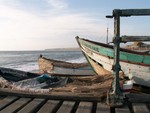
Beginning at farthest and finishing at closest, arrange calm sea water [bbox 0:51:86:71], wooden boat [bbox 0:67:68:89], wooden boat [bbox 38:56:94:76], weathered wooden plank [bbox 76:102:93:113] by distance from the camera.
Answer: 1. calm sea water [bbox 0:51:86:71]
2. wooden boat [bbox 38:56:94:76]
3. wooden boat [bbox 0:67:68:89]
4. weathered wooden plank [bbox 76:102:93:113]

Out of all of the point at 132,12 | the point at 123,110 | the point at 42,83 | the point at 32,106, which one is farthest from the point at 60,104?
the point at 42,83

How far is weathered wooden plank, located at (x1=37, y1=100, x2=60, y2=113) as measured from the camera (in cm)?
445

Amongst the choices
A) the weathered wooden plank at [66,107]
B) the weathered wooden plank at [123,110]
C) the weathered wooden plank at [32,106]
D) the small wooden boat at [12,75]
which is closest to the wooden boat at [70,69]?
the small wooden boat at [12,75]

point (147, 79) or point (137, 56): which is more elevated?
point (137, 56)

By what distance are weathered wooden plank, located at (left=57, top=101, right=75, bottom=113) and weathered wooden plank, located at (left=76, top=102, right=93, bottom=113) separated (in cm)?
14

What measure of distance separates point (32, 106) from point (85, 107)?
2.74ft

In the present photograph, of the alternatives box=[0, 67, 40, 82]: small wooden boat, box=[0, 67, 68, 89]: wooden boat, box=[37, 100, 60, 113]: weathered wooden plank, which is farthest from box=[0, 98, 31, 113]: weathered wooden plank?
box=[0, 67, 40, 82]: small wooden boat

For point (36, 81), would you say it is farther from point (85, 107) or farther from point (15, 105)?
point (85, 107)

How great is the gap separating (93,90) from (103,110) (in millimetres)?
1277

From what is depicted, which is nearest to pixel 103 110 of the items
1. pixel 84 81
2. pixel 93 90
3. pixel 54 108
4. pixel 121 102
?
pixel 121 102

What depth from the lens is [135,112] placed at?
4.32 meters

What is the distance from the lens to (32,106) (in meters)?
4.64

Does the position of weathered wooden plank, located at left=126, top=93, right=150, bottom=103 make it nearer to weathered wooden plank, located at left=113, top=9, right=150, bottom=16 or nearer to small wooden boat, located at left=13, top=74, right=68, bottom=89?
weathered wooden plank, located at left=113, top=9, right=150, bottom=16

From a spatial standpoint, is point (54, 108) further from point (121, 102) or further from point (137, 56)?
point (137, 56)
